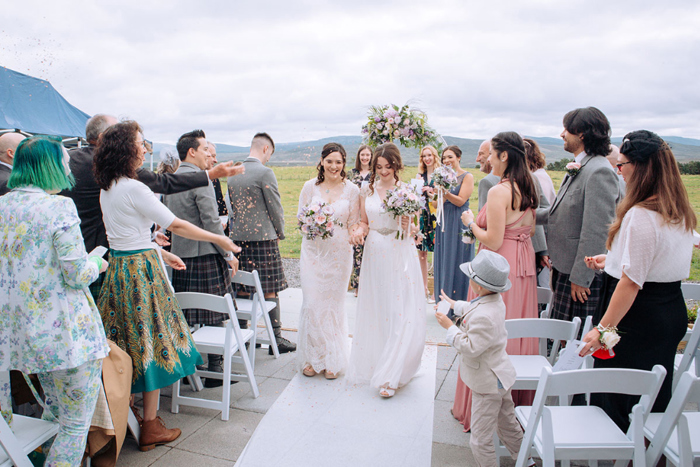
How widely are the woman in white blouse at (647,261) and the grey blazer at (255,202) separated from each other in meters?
3.31

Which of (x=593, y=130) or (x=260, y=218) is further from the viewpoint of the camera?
(x=260, y=218)

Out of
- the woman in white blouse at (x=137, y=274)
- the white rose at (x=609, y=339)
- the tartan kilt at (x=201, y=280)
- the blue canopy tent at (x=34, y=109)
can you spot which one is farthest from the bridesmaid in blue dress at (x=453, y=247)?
the blue canopy tent at (x=34, y=109)

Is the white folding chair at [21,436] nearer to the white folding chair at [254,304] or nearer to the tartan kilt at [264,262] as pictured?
the white folding chair at [254,304]

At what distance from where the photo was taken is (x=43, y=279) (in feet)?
7.50

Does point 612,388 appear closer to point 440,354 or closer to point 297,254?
point 440,354

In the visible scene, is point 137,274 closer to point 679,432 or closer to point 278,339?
point 278,339

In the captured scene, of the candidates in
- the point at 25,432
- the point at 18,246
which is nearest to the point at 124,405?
the point at 25,432

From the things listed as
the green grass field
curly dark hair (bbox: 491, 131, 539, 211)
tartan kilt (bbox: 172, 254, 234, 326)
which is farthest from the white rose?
tartan kilt (bbox: 172, 254, 234, 326)

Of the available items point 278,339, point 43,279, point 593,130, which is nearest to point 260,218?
→ point 278,339

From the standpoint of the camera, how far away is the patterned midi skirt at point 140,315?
2998mm

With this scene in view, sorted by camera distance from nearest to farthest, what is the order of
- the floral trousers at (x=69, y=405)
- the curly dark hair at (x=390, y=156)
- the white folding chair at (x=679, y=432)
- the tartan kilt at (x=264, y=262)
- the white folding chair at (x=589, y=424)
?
1. the white folding chair at (x=679, y=432)
2. the white folding chair at (x=589, y=424)
3. the floral trousers at (x=69, y=405)
4. the curly dark hair at (x=390, y=156)
5. the tartan kilt at (x=264, y=262)

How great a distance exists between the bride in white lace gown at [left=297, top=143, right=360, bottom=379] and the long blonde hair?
2393mm

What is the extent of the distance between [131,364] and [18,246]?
3.51 feet

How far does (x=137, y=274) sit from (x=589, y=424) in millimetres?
2892
